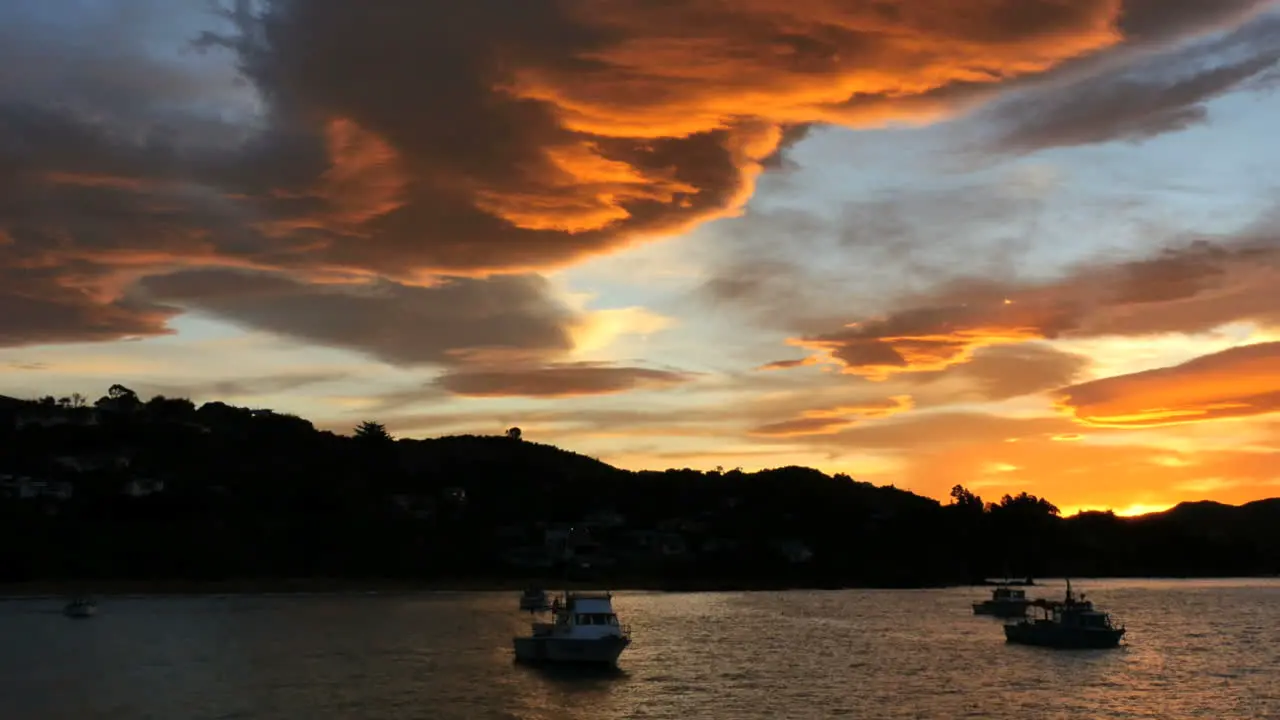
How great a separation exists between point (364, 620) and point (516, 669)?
5243cm

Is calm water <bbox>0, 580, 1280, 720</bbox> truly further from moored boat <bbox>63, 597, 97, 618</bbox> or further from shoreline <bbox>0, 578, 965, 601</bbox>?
shoreline <bbox>0, 578, 965, 601</bbox>

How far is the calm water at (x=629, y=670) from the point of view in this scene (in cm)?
6550

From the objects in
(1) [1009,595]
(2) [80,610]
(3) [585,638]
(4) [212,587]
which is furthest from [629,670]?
(4) [212,587]

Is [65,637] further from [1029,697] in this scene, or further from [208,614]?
[1029,697]

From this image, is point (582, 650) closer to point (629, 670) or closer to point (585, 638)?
point (585, 638)

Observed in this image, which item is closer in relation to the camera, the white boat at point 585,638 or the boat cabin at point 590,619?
the white boat at point 585,638

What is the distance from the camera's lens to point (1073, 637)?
334ft

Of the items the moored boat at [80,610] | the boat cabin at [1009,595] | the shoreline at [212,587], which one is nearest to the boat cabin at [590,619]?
the moored boat at [80,610]

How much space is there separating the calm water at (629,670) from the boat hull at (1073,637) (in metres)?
1.59

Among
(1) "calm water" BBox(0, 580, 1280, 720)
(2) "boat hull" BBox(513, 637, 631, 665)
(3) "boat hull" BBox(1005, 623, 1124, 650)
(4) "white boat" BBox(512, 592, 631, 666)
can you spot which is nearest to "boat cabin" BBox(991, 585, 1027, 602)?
(1) "calm water" BBox(0, 580, 1280, 720)

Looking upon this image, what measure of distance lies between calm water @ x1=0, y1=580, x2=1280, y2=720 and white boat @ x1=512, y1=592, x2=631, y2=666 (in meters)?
2.07

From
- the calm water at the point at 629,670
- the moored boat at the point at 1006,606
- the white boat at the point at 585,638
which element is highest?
the moored boat at the point at 1006,606

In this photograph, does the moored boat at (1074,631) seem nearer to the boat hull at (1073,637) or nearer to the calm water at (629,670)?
the boat hull at (1073,637)

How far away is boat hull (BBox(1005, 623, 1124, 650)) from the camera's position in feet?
331
